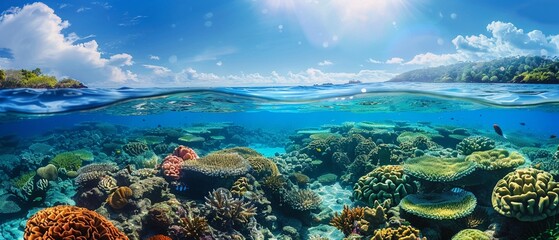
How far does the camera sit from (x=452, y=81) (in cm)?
1864

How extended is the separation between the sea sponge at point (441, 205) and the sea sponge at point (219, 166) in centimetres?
478

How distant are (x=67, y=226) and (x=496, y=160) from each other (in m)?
10.1

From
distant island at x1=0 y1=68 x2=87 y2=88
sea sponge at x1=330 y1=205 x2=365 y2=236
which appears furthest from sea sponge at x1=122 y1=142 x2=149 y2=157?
sea sponge at x1=330 y1=205 x2=365 y2=236

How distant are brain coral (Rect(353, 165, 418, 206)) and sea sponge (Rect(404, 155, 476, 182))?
532 mm

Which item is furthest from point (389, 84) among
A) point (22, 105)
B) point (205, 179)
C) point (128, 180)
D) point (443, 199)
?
point (22, 105)

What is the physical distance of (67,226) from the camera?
4945 mm

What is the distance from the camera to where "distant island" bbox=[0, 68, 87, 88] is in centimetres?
1593

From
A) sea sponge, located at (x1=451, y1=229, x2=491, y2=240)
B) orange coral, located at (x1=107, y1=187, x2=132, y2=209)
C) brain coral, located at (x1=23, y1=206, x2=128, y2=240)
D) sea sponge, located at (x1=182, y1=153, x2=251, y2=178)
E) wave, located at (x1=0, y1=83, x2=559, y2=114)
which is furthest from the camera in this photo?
wave, located at (x1=0, y1=83, x2=559, y2=114)

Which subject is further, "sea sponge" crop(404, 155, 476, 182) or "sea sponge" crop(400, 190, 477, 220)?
"sea sponge" crop(404, 155, 476, 182)

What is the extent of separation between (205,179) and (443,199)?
6616mm

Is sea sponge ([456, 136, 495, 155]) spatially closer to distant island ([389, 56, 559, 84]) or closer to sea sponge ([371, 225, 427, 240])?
sea sponge ([371, 225, 427, 240])

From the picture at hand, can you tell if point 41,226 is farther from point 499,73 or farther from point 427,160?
point 499,73

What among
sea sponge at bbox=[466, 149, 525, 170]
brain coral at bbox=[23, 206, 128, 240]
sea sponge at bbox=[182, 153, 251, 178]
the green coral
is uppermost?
sea sponge at bbox=[466, 149, 525, 170]

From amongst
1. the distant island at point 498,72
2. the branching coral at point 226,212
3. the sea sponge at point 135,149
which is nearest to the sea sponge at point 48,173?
the sea sponge at point 135,149
